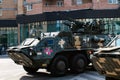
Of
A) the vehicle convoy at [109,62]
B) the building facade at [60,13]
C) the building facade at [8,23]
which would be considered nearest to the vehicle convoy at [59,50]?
the vehicle convoy at [109,62]

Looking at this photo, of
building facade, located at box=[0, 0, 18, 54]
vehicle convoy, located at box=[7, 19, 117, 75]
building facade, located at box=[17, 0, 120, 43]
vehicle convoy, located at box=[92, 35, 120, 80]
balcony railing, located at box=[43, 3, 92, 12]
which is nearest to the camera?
vehicle convoy, located at box=[92, 35, 120, 80]

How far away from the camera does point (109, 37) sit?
16.3 meters

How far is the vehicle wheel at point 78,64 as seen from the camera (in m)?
14.8

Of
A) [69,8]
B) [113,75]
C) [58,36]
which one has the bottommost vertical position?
[113,75]

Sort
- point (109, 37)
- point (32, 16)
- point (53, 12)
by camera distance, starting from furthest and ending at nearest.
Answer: point (32, 16), point (53, 12), point (109, 37)

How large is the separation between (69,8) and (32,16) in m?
5.50

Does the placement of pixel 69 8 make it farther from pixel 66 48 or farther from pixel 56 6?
pixel 66 48

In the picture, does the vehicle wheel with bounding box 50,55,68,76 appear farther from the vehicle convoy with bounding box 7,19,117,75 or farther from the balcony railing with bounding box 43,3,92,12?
the balcony railing with bounding box 43,3,92,12

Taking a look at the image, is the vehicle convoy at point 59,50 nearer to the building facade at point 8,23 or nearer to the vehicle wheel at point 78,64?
the vehicle wheel at point 78,64

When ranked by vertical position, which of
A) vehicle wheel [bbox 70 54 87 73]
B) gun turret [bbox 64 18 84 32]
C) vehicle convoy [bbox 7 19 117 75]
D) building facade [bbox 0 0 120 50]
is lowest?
vehicle wheel [bbox 70 54 87 73]

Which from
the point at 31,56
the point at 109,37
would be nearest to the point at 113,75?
the point at 31,56

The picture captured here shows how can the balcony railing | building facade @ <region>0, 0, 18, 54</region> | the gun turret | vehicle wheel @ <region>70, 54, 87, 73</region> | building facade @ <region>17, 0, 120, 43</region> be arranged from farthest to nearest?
building facade @ <region>0, 0, 18, 54</region>, the balcony railing, building facade @ <region>17, 0, 120, 43</region>, the gun turret, vehicle wheel @ <region>70, 54, 87, 73</region>

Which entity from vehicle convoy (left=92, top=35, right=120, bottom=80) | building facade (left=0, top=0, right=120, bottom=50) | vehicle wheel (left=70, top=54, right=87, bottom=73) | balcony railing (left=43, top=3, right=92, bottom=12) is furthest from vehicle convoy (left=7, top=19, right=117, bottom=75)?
balcony railing (left=43, top=3, right=92, bottom=12)

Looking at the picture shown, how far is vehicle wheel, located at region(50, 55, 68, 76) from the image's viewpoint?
1395 cm
